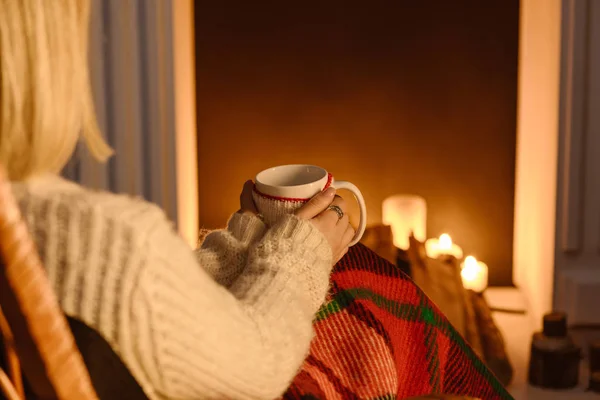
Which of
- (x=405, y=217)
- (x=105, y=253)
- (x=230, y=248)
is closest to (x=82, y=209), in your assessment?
(x=105, y=253)

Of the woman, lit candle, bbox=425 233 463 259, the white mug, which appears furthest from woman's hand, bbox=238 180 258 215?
lit candle, bbox=425 233 463 259

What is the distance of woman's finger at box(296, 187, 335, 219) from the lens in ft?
2.43

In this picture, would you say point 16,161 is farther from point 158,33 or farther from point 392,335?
point 158,33

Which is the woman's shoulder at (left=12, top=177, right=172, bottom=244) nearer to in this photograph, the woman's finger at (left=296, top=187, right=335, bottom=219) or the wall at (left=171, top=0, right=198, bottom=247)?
the woman's finger at (left=296, top=187, right=335, bottom=219)

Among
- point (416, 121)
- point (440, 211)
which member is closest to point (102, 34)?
point (416, 121)

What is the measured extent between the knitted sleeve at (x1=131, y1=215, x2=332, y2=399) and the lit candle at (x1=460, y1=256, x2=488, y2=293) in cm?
161

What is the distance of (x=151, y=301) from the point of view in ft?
1.67

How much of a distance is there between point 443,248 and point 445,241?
27mm

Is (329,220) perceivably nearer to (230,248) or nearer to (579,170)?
(230,248)

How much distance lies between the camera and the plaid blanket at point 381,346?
0.69 meters

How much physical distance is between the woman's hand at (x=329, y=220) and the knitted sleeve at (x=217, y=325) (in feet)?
0.27

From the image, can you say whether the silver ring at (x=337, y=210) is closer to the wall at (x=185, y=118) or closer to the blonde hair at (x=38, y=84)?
the blonde hair at (x=38, y=84)

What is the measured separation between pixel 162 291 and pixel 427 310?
1.36 feet

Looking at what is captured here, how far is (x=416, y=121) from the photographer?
229cm
